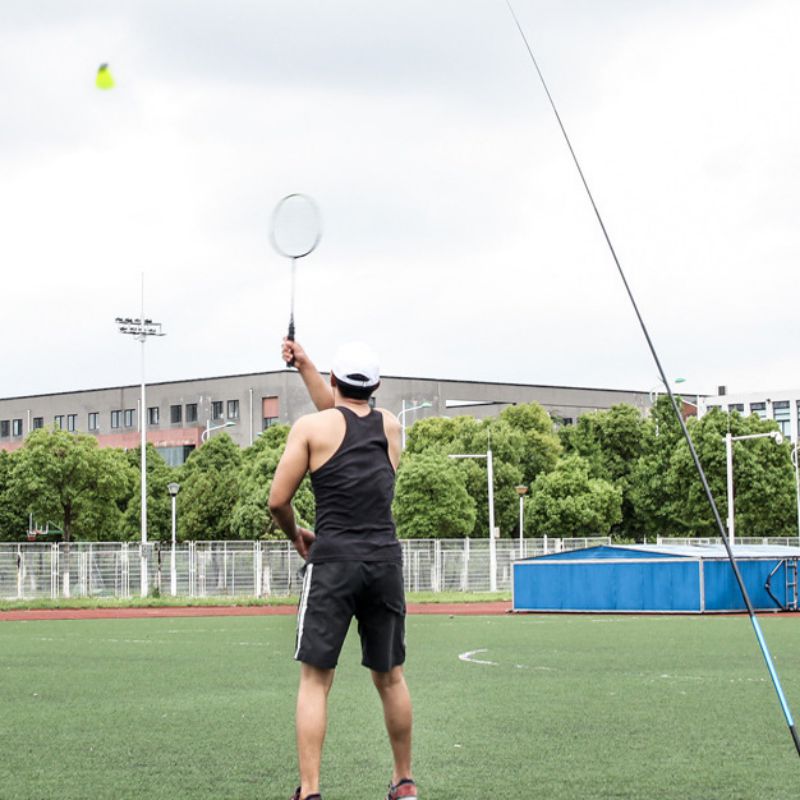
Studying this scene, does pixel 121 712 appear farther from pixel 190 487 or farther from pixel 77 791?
pixel 190 487

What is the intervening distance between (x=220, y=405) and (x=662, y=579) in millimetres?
68056

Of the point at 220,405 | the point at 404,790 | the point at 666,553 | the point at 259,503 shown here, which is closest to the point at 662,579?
the point at 666,553

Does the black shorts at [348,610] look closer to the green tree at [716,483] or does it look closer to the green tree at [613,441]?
the green tree at [716,483]

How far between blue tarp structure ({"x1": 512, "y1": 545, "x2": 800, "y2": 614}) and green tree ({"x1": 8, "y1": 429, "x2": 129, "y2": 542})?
28.1 m

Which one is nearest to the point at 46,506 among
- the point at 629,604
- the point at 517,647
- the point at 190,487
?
the point at 190,487

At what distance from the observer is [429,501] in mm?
58594

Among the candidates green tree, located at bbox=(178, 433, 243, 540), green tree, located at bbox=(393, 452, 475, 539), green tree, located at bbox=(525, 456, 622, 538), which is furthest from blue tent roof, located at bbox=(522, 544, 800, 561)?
green tree, located at bbox=(178, 433, 243, 540)

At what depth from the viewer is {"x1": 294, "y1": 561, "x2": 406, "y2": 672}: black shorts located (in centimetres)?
623

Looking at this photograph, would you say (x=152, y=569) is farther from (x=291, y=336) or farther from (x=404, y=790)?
(x=404, y=790)

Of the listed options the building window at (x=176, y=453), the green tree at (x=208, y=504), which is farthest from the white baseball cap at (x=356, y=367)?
the building window at (x=176, y=453)

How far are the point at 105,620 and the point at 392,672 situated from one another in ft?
92.3

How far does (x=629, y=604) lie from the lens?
33.5 m

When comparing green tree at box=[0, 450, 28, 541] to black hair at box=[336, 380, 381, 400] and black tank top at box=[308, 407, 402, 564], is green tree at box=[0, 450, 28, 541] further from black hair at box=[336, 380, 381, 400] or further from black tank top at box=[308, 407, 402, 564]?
black tank top at box=[308, 407, 402, 564]

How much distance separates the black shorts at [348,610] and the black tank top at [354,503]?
5 centimetres
